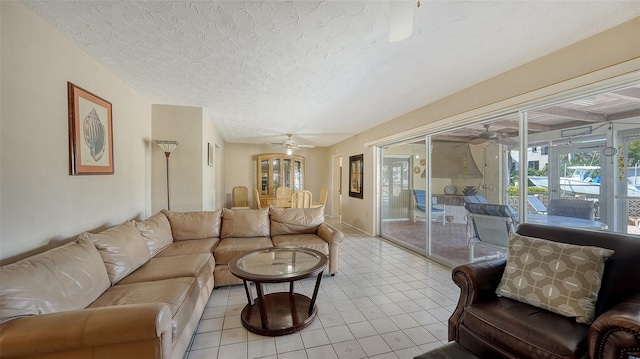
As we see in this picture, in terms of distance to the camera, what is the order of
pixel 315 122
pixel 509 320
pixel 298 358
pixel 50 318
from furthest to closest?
1. pixel 315 122
2. pixel 298 358
3. pixel 509 320
4. pixel 50 318

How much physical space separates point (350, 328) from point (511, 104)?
8.41ft

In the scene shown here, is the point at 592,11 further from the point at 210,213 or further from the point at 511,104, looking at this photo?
the point at 210,213

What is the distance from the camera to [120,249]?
6.31 feet

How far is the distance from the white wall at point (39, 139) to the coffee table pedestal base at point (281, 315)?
156 centimetres

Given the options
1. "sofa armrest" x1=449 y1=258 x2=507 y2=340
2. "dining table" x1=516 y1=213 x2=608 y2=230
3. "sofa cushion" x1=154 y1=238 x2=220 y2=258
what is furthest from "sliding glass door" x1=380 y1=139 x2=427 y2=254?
"sofa cushion" x1=154 y1=238 x2=220 y2=258

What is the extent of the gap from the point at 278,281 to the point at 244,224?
160cm

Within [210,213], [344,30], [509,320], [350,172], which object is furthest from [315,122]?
[509,320]

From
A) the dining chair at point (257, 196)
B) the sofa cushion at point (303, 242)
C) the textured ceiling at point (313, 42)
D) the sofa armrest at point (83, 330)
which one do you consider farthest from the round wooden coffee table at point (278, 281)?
the dining chair at point (257, 196)

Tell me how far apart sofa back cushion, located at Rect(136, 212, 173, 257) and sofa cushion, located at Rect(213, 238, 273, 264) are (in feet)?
1.84

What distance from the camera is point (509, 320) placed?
1.32m

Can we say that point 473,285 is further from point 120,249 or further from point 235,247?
point 120,249

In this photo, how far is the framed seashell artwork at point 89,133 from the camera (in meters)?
1.91

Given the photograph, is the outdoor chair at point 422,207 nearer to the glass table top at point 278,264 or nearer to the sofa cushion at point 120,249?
the glass table top at point 278,264

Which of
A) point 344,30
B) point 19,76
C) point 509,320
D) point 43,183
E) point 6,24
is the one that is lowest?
point 509,320
